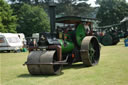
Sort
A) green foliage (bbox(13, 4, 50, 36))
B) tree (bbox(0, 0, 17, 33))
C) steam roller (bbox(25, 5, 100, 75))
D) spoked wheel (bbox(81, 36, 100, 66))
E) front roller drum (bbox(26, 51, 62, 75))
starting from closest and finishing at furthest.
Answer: front roller drum (bbox(26, 51, 62, 75))
steam roller (bbox(25, 5, 100, 75))
spoked wheel (bbox(81, 36, 100, 66))
tree (bbox(0, 0, 17, 33))
green foliage (bbox(13, 4, 50, 36))

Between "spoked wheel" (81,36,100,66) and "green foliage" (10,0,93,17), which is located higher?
"green foliage" (10,0,93,17)

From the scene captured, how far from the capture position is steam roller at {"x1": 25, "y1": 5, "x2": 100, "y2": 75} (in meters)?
7.59

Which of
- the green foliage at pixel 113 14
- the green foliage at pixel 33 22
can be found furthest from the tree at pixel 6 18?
the green foliage at pixel 113 14

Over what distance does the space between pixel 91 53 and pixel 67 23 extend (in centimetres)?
175

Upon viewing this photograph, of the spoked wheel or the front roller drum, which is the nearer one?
the front roller drum

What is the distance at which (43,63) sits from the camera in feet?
24.3

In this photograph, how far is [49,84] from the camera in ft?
20.9

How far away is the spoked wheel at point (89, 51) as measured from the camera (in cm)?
905

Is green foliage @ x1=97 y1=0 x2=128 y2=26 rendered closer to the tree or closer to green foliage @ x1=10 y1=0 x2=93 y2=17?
green foliage @ x1=10 y1=0 x2=93 y2=17

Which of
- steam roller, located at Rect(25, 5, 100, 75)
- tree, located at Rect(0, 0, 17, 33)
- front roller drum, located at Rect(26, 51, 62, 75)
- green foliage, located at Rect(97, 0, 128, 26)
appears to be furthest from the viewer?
green foliage, located at Rect(97, 0, 128, 26)

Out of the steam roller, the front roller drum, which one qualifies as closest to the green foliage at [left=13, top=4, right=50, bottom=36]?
the steam roller

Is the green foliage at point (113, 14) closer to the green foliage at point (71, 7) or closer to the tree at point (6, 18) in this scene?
the green foliage at point (71, 7)

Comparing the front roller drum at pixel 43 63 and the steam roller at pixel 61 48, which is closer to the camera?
the front roller drum at pixel 43 63

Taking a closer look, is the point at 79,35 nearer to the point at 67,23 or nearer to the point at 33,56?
the point at 67,23
